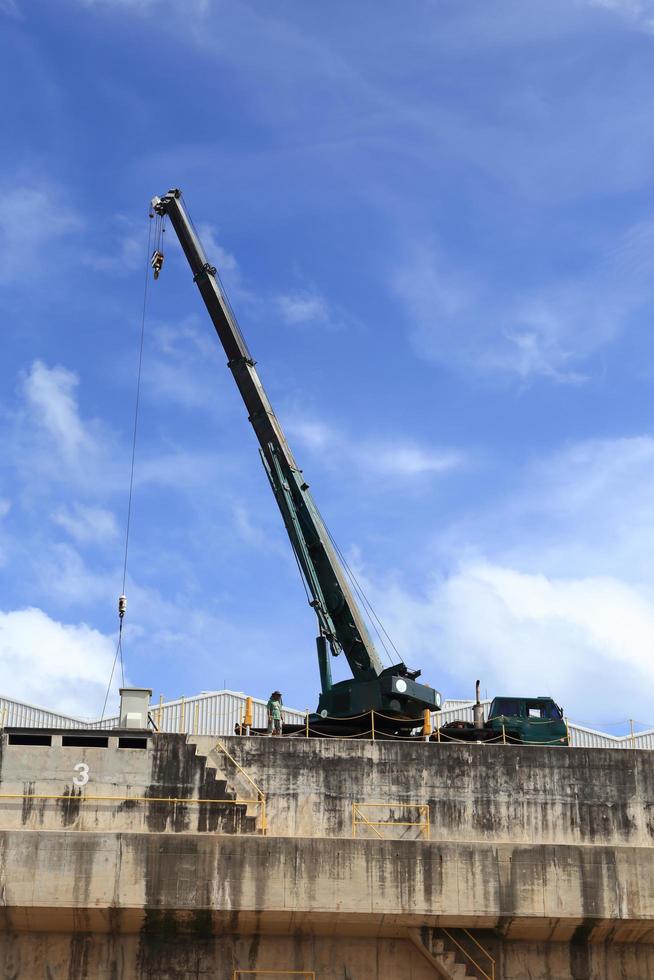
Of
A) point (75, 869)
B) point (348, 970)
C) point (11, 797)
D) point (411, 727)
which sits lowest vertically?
Answer: point (348, 970)

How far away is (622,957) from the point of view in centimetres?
2777

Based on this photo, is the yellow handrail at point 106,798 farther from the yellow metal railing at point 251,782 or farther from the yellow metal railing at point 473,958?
the yellow metal railing at point 473,958

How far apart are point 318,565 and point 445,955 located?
511 inches

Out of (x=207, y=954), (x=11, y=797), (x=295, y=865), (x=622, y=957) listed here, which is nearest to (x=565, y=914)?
(x=622, y=957)

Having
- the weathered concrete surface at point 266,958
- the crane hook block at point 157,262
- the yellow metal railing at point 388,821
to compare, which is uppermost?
the crane hook block at point 157,262

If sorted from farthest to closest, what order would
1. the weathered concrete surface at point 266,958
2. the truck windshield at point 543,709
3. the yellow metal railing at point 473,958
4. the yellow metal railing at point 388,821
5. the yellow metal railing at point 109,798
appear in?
the truck windshield at point 543,709, the yellow metal railing at point 388,821, the yellow metal railing at point 109,798, the yellow metal railing at point 473,958, the weathered concrete surface at point 266,958

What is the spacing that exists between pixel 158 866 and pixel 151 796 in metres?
2.41

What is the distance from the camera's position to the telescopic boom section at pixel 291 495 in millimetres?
35031

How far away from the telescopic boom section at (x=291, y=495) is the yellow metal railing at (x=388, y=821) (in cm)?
536

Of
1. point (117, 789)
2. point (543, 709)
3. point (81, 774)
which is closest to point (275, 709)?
point (117, 789)

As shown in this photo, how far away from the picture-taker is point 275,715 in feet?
104

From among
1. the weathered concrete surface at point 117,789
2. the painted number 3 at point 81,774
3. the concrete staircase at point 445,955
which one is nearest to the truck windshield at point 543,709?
the concrete staircase at point 445,955

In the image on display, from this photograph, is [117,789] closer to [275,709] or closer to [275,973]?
[275,709]

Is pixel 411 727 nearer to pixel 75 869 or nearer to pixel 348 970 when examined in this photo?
pixel 348 970
